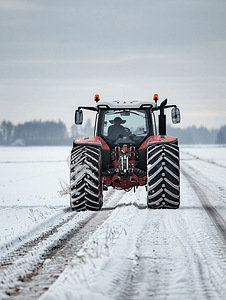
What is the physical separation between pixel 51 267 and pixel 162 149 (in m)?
3.53

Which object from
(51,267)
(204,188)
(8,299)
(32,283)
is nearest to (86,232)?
(51,267)

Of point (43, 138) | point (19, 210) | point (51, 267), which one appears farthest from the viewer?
point (43, 138)

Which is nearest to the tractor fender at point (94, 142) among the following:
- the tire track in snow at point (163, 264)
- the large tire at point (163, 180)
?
the large tire at point (163, 180)

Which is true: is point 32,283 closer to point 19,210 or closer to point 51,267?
point 51,267

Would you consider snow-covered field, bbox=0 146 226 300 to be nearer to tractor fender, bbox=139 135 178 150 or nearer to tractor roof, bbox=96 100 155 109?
tractor fender, bbox=139 135 178 150

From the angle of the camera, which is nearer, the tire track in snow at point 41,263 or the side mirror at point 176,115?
the tire track in snow at point 41,263

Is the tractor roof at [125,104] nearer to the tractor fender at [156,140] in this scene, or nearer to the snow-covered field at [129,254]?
the tractor fender at [156,140]

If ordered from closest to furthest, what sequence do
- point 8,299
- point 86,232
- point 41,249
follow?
point 8,299 → point 41,249 → point 86,232

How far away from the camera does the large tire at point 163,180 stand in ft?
20.0

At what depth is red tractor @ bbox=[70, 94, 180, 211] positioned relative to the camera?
6145 millimetres

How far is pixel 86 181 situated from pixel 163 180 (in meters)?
1.46

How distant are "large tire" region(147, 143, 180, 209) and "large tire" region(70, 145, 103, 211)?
1.00 m

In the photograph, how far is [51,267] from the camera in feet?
10.8

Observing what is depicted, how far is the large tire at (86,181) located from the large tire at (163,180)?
1003mm
